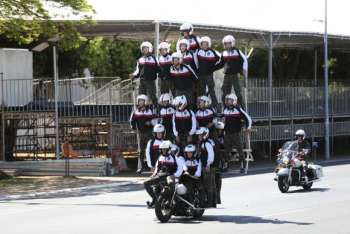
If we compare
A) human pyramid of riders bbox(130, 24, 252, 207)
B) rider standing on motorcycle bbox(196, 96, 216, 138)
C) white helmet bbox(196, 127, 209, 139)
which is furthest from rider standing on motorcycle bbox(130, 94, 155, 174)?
white helmet bbox(196, 127, 209, 139)

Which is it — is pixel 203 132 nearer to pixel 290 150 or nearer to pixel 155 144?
pixel 155 144

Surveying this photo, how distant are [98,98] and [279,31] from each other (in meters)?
7.38

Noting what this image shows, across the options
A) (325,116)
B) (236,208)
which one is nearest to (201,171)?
(236,208)

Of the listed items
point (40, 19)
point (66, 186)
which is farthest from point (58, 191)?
point (40, 19)

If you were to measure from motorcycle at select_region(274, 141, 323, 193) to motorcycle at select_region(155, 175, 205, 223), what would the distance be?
5833 mm

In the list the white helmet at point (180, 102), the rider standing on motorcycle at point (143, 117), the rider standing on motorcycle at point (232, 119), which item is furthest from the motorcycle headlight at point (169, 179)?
the rider standing on motorcycle at point (143, 117)

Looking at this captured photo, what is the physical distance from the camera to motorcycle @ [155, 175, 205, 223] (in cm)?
1534

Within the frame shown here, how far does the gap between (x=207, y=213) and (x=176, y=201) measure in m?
1.68

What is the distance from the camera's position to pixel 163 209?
15516 millimetres

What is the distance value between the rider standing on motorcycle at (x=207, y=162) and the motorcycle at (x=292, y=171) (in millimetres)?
5499

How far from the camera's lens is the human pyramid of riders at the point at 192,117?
15.9 meters

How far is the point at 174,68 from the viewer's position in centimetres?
1700

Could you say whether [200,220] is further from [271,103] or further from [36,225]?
[271,103]

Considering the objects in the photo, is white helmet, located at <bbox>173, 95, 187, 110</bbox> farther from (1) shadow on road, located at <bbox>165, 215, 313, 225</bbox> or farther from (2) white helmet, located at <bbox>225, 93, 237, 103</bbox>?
(1) shadow on road, located at <bbox>165, 215, 313, 225</bbox>
